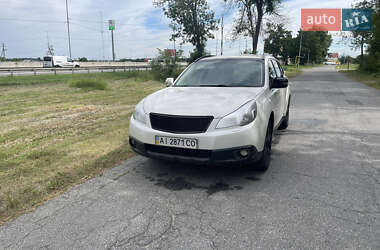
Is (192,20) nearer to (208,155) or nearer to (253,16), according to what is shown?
(253,16)

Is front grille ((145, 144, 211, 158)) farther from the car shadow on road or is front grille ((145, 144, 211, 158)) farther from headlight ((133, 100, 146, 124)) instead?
headlight ((133, 100, 146, 124))

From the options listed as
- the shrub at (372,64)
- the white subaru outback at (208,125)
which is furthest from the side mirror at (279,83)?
the shrub at (372,64)

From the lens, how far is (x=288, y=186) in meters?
3.62

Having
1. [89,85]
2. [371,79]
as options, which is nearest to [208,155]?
[89,85]

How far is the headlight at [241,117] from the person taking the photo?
11.2 ft

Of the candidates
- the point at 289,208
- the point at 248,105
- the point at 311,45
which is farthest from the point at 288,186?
the point at 311,45

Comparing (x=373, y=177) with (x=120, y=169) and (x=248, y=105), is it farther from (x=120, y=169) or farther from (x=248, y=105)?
(x=120, y=169)

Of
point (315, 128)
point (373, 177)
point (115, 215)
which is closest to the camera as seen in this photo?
point (115, 215)

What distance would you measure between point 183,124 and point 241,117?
70cm

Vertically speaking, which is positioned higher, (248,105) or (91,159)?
(248,105)

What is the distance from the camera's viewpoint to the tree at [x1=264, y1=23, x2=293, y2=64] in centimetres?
3106

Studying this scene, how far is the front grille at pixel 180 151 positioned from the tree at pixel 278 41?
3072 centimetres

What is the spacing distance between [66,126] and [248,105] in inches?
200

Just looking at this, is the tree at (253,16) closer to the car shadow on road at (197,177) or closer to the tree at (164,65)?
the tree at (164,65)
